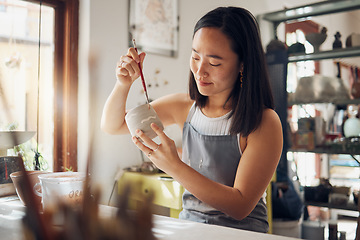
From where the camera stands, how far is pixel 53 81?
243 centimetres

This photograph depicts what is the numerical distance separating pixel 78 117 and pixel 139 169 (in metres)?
0.53

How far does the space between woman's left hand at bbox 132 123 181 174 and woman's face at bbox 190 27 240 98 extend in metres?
0.28

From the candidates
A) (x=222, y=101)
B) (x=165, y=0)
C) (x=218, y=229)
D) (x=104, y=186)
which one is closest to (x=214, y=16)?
(x=222, y=101)

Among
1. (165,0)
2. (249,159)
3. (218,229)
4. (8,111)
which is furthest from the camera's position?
(165,0)

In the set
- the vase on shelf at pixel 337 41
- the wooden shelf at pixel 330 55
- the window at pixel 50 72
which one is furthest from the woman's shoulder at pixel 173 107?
the vase on shelf at pixel 337 41

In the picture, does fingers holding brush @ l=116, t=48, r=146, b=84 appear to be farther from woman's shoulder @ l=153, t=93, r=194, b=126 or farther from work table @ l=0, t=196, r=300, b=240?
work table @ l=0, t=196, r=300, b=240

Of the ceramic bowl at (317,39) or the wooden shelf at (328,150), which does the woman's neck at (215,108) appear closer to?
the wooden shelf at (328,150)

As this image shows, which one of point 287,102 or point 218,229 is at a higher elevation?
point 287,102

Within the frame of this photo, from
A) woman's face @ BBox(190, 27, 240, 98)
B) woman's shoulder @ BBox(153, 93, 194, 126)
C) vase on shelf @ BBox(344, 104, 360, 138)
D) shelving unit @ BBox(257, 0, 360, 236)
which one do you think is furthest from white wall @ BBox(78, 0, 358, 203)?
vase on shelf @ BBox(344, 104, 360, 138)

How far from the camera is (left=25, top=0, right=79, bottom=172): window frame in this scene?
7.80 feet

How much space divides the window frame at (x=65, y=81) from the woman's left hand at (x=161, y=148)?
153 centimetres

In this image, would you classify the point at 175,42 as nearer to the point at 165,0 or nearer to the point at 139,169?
the point at 165,0

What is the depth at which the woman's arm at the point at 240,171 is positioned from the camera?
0.94m

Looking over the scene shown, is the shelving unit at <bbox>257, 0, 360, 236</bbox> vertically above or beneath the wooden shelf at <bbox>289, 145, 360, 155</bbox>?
above
